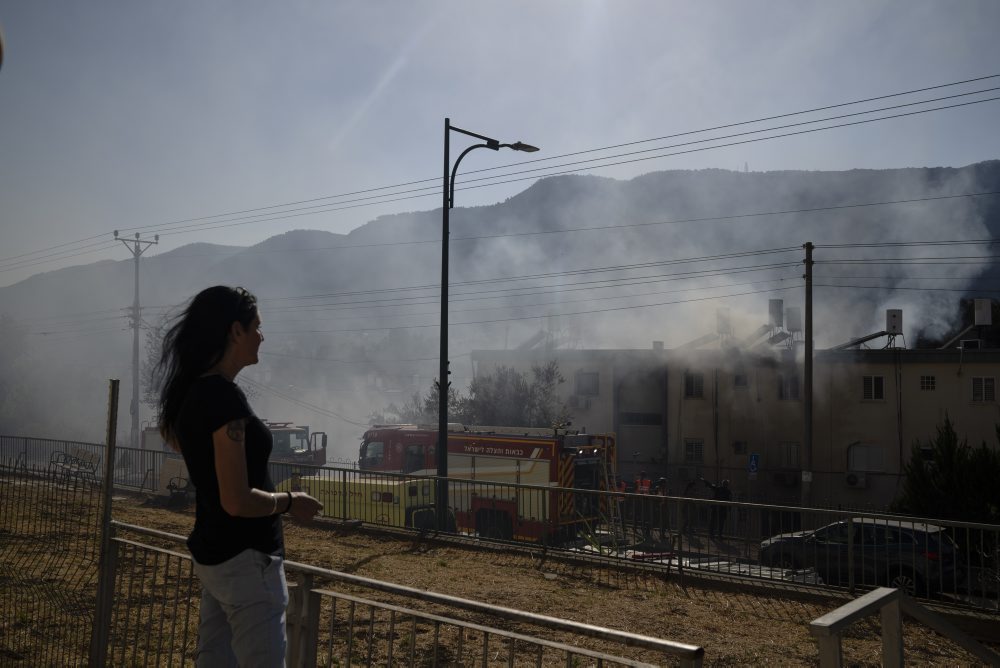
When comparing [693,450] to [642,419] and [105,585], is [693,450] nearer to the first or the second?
[642,419]

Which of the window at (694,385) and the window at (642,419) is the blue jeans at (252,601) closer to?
the window at (694,385)

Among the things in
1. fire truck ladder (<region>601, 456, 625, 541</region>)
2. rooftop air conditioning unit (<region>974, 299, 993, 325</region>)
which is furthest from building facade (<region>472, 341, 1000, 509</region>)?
fire truck ladder (<region>601, 456, 625, 541</region>)

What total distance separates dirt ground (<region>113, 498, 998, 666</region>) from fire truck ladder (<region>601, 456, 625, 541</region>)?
67.5 inches

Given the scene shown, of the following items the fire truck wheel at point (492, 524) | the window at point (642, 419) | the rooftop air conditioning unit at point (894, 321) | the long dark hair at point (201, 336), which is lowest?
the fire truck wheel at point (492, 524)

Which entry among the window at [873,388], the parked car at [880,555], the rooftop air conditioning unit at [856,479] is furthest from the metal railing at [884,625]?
the window at [873,388]

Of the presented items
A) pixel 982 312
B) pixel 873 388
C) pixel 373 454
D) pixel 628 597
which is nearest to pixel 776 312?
pixel 873 388

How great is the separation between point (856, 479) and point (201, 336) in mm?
38380

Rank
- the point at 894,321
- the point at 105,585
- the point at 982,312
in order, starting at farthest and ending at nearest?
the point at 982,312 → the point at 894,321 → the point at 105,585

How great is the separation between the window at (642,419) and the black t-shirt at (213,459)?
4378cm

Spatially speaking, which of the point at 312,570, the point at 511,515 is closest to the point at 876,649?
the point at 312,570

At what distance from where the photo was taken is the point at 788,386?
4031 centimetres

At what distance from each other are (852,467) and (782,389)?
5.08m

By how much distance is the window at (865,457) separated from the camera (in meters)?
37.5

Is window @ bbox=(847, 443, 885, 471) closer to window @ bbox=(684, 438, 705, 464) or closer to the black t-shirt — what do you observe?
window @ bbox=(684, 438, 705, 464)
